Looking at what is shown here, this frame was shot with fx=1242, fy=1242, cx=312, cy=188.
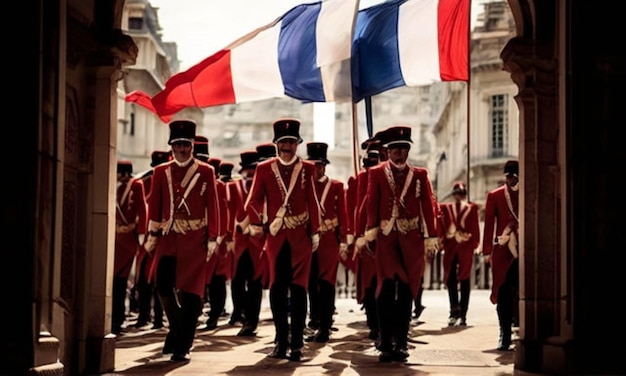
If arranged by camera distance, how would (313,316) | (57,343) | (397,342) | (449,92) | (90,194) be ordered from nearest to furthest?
(57,343) → (90,194) → (397,342) → (313,316) → (449,92)

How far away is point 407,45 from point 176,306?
6108mm

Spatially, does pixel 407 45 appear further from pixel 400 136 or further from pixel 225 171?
pixel 400 136

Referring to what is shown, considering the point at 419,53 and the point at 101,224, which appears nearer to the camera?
the point at 101,224

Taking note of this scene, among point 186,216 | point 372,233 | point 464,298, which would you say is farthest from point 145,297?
point 372,233

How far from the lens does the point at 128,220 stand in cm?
1582

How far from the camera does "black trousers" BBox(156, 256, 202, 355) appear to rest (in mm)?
11828

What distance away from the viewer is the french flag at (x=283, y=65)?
53.2 ft

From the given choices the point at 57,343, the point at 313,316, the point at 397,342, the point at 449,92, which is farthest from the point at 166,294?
the point at 449,92

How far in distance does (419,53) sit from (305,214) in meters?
5.04

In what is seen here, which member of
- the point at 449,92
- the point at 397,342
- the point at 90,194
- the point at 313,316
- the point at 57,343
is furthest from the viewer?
the point at 449,92

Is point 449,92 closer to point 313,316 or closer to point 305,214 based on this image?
point 313,316
